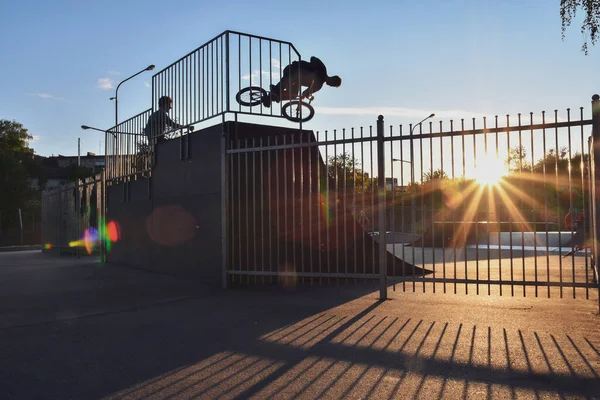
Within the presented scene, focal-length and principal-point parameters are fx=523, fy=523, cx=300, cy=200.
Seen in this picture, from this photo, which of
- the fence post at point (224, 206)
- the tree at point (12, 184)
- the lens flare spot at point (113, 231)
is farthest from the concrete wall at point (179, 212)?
the tree at point (12, 184)

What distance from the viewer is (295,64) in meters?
10.1

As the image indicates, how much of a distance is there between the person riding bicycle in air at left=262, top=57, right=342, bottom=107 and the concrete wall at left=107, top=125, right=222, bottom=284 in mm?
1581

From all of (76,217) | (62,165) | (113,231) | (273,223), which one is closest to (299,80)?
(273,223)

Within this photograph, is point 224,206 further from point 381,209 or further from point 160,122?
point 160,122

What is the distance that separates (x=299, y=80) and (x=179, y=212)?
344 cm

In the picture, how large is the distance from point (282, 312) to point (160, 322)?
1440 mm

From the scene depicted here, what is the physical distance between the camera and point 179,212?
33.4ft

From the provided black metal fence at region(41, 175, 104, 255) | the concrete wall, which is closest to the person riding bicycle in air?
the concrete wall

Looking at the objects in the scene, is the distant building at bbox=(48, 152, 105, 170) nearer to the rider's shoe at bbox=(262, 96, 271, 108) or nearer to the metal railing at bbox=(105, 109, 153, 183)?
the metal railing at bbox=(105, 109, 153, 183)

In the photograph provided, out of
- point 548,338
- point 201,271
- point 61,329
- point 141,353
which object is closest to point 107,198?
point 201,271

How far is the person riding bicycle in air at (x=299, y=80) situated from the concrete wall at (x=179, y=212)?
158cm

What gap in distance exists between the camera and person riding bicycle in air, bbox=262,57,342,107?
10.0m

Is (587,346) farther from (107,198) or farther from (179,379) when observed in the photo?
(107,198)

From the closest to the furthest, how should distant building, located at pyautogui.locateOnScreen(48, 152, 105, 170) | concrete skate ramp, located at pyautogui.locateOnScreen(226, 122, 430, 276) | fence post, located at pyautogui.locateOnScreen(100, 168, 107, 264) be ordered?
concrete skate ramp, located at pyautogui.locateOnScreen(226, 122, 430, 276)
fence post, located at pyautogui.locateOnScreen(100, 168, 107, 264)
distant building, located at pyautogui.locateOnScreen(48, 152, 105, 170)
